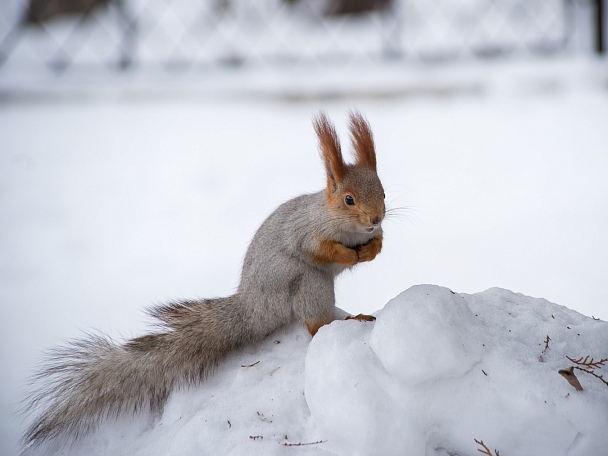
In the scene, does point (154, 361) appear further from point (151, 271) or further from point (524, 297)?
point (151, 271)

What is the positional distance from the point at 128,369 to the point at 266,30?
540 centimetres

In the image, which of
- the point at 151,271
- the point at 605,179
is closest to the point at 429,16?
the point at 605,179

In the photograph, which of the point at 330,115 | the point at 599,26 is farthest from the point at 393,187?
the point at 599,26

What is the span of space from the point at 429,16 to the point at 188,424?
576 centimetres

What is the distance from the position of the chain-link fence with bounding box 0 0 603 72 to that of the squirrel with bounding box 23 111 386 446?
469cm

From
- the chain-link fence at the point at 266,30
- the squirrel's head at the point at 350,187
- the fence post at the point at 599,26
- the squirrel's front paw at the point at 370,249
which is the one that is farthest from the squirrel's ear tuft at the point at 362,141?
the fence post at the point at 599,26

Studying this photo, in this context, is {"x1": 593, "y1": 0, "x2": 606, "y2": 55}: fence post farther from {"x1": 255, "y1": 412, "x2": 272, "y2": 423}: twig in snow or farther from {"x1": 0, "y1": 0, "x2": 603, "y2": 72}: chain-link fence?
{"x1": 255, "y1": 412, "x2": 272, "y2": 423}: twig in snow

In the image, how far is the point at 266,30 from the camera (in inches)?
247

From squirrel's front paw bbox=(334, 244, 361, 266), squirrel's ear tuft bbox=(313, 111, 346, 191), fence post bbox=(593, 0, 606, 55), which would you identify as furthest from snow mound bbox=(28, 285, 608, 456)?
fence post bbox=(593, 0, 606, 55)

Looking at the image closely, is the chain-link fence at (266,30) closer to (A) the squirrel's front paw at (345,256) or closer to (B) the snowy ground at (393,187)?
(B) the snowy ground at (393,187)

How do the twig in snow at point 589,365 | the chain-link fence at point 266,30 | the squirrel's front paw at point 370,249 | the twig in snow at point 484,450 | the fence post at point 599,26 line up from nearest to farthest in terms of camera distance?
1. the twig in snow at point 484,450
2. the twig in snow at point 589,365
3. the squirrel's front paw at point 370,249
4. the fence post at point 599,26
5. the chain-link fence at point 266,30

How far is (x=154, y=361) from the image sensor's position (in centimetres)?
137

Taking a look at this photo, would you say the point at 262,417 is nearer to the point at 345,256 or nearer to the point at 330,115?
the point at 345,256

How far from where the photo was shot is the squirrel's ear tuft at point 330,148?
4.55ft
